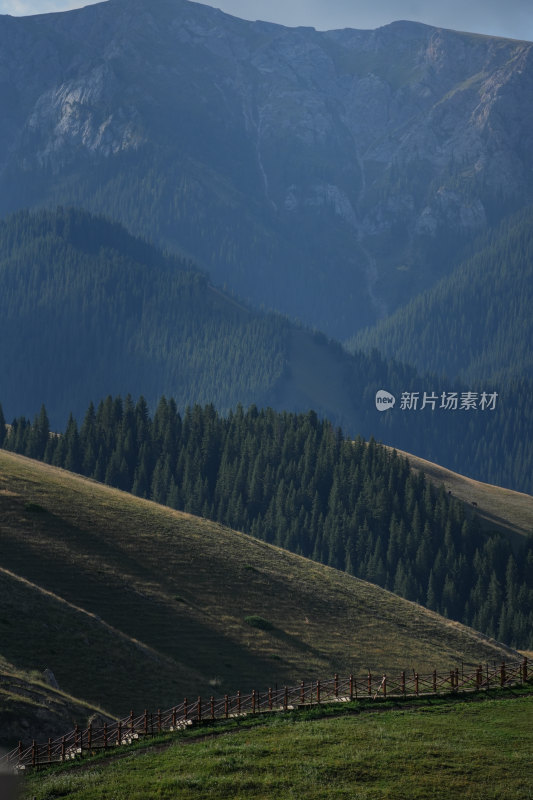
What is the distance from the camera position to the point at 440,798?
46094mm

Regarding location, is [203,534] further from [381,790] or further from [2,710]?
[381,790]

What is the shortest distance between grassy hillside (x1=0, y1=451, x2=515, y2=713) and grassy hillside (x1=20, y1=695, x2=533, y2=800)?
21138 mm

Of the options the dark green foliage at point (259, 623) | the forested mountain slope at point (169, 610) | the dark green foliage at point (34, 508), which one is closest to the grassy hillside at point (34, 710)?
the forested mountain slope at point (169, 610)

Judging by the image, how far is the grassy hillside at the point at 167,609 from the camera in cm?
8069

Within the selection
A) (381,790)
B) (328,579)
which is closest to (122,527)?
(328,579)

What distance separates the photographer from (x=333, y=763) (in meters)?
50.1

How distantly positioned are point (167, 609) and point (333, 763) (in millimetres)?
50555

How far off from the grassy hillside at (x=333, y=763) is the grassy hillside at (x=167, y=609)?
21138mm

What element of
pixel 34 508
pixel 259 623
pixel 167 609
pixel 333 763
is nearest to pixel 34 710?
pixel 333 763

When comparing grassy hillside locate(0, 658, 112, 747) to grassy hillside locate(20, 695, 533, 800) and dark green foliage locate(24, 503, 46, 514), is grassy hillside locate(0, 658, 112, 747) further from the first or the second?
dark green foliage locate(24, 503, 46, 514)

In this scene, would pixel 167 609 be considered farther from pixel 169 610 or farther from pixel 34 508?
pixel 34 508

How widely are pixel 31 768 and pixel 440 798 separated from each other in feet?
68.5

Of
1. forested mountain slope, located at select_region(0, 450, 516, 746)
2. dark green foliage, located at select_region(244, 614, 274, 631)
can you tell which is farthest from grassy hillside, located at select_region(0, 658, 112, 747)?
dark green foliage, located at select_region(244, 614, 274, 631)

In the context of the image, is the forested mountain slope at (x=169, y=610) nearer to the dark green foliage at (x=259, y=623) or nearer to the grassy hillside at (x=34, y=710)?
the dark green foliage at (x=259, y=623)
